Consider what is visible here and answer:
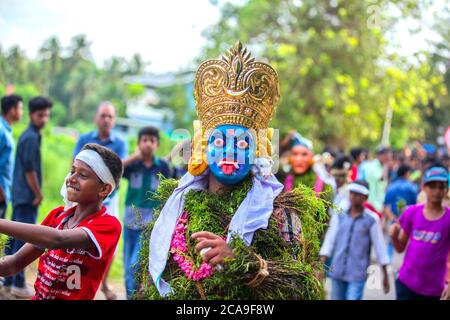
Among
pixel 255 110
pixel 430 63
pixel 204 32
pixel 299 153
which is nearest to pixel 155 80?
pixel 204 32

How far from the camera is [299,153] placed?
8.55m

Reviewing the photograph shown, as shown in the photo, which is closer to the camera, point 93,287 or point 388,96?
point 93,287

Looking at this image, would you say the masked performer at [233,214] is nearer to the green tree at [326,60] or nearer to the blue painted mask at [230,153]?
the blue painted mask at [230,153]

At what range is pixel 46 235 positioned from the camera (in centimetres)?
351

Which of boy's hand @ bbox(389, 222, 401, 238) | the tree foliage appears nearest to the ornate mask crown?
boy's hand @ bbox(389, 222, 401, 238)

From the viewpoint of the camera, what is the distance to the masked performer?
12.5 feet

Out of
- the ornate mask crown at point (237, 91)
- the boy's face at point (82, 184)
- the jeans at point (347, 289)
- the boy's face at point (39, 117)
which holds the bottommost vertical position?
the jeans at point (347, 289)

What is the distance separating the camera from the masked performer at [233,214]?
3.81 m

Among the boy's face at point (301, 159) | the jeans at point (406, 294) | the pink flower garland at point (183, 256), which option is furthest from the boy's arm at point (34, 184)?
the jeans at point (406, 294)

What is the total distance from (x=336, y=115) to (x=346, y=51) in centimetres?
208

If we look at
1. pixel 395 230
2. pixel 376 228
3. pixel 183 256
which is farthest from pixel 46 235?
pixel 376 228

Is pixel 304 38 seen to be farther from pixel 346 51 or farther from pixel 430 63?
pixel 430 63

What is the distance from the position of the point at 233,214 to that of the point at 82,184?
0.92m

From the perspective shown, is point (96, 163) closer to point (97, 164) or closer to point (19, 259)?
point (97, 164)
